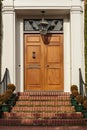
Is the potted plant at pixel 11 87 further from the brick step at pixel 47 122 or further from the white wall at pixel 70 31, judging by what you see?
the brick step at pixel 47 122

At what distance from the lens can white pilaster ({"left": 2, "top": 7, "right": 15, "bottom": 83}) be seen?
12375mm

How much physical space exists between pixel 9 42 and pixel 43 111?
9.53 feet

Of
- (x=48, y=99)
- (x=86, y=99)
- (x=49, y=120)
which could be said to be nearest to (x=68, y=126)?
(x=49, y=120)

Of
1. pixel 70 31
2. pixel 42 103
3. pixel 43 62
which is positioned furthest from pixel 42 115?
pixel 70 31

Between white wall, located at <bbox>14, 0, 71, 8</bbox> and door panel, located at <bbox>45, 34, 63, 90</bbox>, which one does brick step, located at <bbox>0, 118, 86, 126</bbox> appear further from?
white wall, located at <bbox>14, 0, 71, 8</bbox>

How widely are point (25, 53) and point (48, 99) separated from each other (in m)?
2.15

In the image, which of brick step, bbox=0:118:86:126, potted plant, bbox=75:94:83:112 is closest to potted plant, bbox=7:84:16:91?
brick step, bbox=0:118:86:126

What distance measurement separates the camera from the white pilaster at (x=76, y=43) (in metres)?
12.3

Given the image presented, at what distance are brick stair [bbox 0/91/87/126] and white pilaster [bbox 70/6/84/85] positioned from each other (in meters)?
0.83

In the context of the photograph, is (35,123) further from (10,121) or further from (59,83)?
(59,83)

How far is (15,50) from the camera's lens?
12.6 meters

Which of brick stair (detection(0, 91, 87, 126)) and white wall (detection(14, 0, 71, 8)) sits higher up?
white wall (detection(14, 0, 71, 8))

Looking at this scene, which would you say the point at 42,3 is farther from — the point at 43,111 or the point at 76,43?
the point at 43,111

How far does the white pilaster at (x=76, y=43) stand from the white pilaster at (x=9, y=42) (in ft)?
6.89
